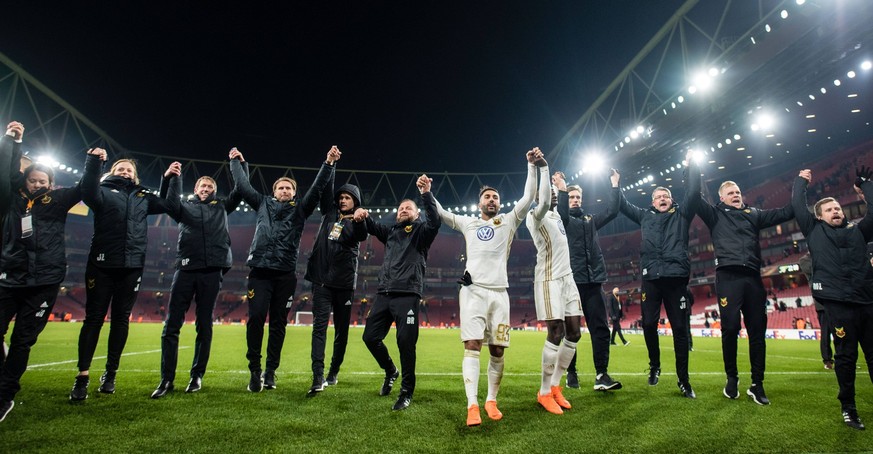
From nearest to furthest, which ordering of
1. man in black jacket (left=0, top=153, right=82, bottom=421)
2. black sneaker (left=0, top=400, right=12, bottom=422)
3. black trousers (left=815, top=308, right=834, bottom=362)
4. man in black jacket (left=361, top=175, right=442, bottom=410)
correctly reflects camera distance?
black sneaker (left=0, top=400, right=12, bottom=422)
man in black jacket (left=0, top=153, right=82, bottom=421)
man in black jacket (left=361, top=175, right=442, bottom=410)
black trousers (left=815, top=308, right=834, bottom=362)

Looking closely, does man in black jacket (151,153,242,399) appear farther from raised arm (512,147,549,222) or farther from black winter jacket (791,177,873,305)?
black winter jacket (791,177,873,305)

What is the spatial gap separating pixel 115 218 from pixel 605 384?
5.68 metres

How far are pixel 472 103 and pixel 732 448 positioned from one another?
1596 cm

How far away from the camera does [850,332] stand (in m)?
3.82

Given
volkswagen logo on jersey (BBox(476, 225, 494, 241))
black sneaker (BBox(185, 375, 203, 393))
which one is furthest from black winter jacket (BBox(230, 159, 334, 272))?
volkswagen logo on jersey (BBox(476, 225, 494, 241))

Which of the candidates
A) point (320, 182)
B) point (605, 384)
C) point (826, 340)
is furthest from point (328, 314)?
point (826, 340)

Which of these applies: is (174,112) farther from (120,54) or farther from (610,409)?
(610,409)

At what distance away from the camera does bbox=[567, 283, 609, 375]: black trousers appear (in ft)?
16.2

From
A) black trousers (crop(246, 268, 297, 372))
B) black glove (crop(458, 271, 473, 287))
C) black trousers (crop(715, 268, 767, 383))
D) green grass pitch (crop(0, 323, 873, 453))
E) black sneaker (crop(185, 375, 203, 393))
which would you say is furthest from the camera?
black trousers (crop(246, 268, 297, 372))

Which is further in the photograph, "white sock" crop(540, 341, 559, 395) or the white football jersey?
the white football jersey

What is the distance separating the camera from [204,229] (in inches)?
180

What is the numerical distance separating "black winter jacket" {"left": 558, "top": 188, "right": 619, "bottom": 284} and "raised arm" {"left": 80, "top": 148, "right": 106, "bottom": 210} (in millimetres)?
5106

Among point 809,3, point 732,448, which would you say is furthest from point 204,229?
point 809,3

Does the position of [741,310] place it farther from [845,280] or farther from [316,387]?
[316,387]
